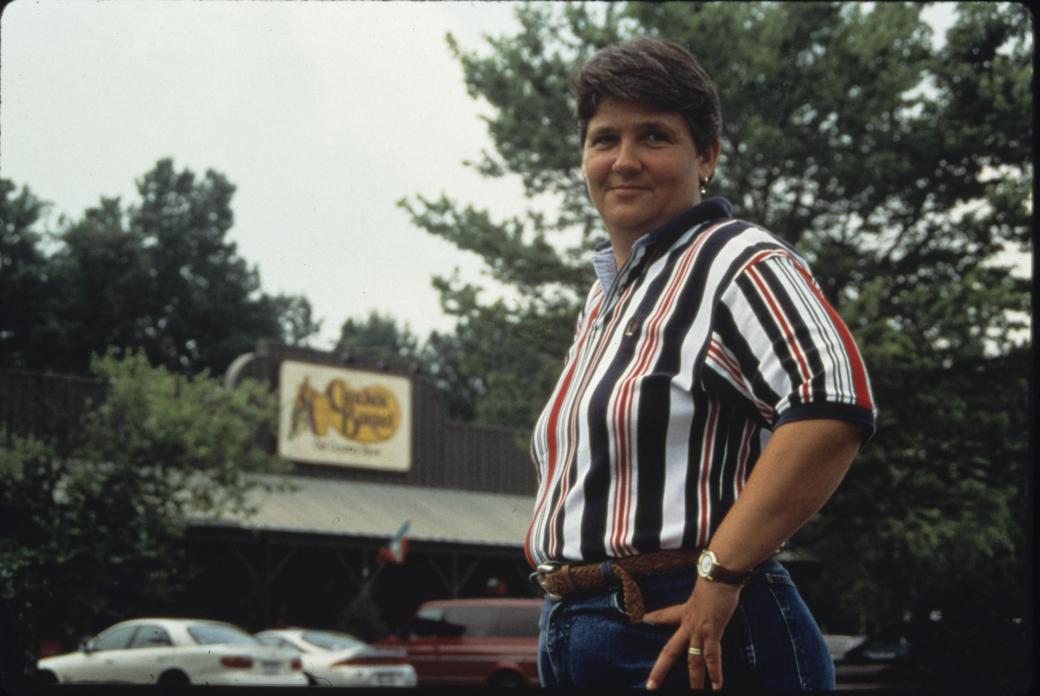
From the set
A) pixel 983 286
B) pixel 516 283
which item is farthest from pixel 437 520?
pixel 983 286

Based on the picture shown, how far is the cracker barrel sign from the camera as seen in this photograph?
2853 cm

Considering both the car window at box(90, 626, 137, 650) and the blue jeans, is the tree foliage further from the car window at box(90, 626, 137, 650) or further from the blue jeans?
the blue jeans

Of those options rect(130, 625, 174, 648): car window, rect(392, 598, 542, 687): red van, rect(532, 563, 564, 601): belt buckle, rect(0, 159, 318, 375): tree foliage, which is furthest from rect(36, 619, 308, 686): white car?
rect(0, 159, 318, 375): tree foliage

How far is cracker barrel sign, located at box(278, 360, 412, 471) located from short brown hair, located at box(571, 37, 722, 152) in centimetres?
2520

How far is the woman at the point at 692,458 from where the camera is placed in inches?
74.0

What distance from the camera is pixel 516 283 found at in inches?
795

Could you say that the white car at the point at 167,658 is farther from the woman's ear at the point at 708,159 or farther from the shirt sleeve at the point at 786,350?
the shirt sleeve at the point at 786,350

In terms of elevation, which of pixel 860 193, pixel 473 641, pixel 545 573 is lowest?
pixel 473 641

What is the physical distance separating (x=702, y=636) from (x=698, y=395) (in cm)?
33

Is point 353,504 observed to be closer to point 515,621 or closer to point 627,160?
point 515,621

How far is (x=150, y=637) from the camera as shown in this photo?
55.4 ft

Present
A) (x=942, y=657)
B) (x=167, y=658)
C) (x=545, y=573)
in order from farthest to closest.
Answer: (x=167, y=658) < (x=942, y=657) < (x=545, y=573)

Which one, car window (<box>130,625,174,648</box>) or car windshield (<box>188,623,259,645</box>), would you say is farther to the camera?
car windshield (<box>188,623,259,645</box>)

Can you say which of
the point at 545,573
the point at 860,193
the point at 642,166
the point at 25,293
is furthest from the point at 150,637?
the point at 25,293
